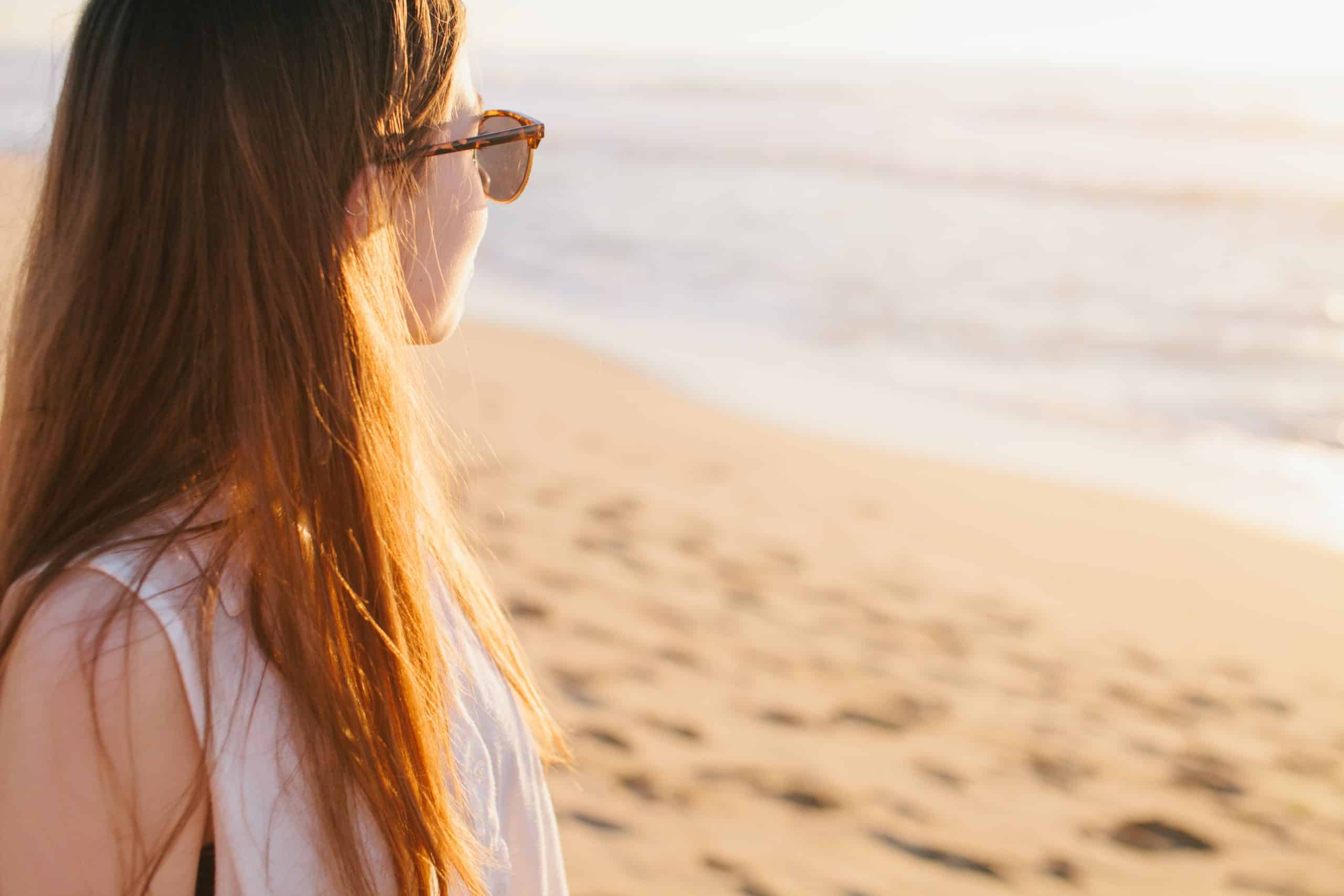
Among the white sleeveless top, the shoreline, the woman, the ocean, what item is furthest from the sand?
the ocean

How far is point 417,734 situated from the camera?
1131 mm

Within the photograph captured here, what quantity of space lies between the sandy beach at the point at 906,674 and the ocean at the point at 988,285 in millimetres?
1045

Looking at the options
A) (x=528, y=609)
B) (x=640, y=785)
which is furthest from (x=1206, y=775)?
(x=528, y=609)

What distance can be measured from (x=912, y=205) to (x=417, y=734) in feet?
61.9

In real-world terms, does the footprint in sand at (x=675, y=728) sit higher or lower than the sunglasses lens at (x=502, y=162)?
lower

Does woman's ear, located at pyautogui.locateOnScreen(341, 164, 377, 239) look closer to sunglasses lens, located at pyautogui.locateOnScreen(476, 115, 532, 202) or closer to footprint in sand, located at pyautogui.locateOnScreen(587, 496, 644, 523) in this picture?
sunglasses lens, located at pyautogui.locateOnScreen(476, 115, 532, 202)

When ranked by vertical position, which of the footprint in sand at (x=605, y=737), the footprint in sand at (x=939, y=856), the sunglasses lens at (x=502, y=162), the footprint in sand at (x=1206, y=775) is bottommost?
the footprint in sand at (x=939, y=856)

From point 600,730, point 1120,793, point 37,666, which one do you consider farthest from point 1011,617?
point 37,666

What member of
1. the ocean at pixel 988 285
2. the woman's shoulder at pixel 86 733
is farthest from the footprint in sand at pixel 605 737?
the woman's shoulder at pixel 86 733

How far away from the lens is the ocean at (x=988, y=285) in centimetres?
749

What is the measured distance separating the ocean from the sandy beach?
3.43ft

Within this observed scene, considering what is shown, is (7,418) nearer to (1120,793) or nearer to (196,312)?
(196,312)

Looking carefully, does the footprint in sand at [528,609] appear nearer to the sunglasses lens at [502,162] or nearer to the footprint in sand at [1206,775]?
the footprint in sand at [1206,775]

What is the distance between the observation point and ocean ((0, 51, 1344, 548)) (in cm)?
749
